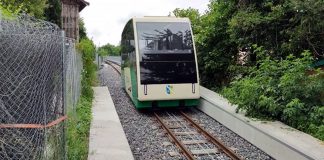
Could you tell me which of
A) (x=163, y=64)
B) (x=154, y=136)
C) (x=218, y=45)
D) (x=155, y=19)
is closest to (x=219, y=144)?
(x=154, y=136)

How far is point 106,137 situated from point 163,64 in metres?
4.65

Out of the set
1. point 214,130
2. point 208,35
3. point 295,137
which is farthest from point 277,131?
point 208,35

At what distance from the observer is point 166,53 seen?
14.1 m

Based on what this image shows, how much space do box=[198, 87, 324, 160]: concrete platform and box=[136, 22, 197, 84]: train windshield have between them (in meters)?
1.81

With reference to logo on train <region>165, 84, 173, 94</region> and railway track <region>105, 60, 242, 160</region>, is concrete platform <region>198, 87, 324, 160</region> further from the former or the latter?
logo on train <region>165, 84, 173, 94</region>

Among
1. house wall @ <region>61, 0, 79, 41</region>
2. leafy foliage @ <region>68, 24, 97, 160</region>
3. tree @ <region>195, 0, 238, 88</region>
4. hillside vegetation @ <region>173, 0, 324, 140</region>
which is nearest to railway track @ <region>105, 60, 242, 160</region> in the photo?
hillside vegetation @ <region>173, 0, 324, 140</region>

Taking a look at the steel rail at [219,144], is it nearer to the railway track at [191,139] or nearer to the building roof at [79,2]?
the railway track at [191,139]

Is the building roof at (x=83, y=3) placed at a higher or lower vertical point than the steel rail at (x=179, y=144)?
higher

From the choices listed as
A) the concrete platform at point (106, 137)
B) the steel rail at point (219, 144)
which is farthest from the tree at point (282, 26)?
the concrete platform at point (106, 137)

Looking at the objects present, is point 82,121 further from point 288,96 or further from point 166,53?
point 288,96

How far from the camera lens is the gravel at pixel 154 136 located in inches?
371

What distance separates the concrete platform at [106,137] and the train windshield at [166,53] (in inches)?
69.8

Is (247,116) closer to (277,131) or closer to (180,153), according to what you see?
(277,131)

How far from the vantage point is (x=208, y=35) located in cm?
1844
